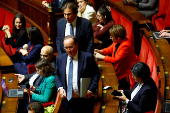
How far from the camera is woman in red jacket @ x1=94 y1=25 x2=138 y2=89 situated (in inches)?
105

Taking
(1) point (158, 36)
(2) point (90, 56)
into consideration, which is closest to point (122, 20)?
(1) point (158, 36)

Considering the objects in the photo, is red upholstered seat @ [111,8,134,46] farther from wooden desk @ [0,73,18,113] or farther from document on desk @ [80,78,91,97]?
wooden desk @ [0,73,18,113]

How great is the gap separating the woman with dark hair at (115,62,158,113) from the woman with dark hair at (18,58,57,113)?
2.03 ft

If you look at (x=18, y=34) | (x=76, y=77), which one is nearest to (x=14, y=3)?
(x=18, y=34)

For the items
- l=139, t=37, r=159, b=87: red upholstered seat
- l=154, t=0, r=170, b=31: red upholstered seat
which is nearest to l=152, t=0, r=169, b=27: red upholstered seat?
l=154, t=0, r=170, b=31: red upholstered seat

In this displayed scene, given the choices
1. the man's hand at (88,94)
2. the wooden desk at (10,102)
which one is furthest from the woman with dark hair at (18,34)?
the man's hand at (88,94)

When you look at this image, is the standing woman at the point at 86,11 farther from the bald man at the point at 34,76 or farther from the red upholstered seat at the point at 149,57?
the bald man at the point at 34,76

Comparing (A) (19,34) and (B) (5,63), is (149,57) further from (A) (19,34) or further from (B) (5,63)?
(A) (19,34)

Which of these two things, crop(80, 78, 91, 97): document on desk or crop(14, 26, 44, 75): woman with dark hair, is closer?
crop(80, 78, 91, 97): document on desk

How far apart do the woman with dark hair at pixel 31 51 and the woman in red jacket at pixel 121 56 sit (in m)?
0.60

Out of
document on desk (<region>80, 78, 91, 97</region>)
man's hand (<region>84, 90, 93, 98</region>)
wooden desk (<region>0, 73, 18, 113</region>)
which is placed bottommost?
wooden desk (<region>0, 73, 18, 113</region>)

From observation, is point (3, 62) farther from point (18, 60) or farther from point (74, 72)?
point (74, 72)

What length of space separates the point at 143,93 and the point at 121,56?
67 centimetres

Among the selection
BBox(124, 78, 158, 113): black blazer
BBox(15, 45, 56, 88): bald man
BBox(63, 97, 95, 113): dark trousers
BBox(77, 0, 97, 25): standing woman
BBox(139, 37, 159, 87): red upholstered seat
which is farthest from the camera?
BBox(77, 0, 97, 25): standing woman
